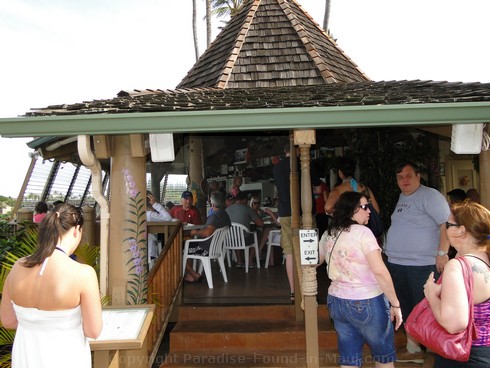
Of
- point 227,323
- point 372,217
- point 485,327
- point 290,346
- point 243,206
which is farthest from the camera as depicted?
point 243,206

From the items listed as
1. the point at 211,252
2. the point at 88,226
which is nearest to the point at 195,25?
the point at 88,226

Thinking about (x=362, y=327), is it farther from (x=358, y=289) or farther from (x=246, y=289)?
(x=246, y=289)

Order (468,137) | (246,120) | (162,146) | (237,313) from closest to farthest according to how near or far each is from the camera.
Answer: (246,120)
(468,137)
(162,146)
(237,313)

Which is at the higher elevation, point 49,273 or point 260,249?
point 49,273

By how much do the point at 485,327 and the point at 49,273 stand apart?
241cm

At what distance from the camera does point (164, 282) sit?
16.7ft

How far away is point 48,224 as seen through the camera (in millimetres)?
2475

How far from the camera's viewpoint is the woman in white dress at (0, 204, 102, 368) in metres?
2.37

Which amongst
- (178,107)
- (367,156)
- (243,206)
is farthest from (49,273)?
(367,156)

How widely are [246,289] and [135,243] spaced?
2.34 meters

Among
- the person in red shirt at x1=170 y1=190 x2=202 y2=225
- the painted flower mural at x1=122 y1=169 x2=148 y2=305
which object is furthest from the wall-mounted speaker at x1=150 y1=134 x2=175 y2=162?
the person in red shirt at x1=170 y1=190 x2=202 y2=225

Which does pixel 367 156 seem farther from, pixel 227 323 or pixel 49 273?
pixel 49 273

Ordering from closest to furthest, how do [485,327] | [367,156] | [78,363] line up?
1. [485,327]
2. [78,363]
3. [367,156]

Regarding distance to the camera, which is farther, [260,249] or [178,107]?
[260,249]
